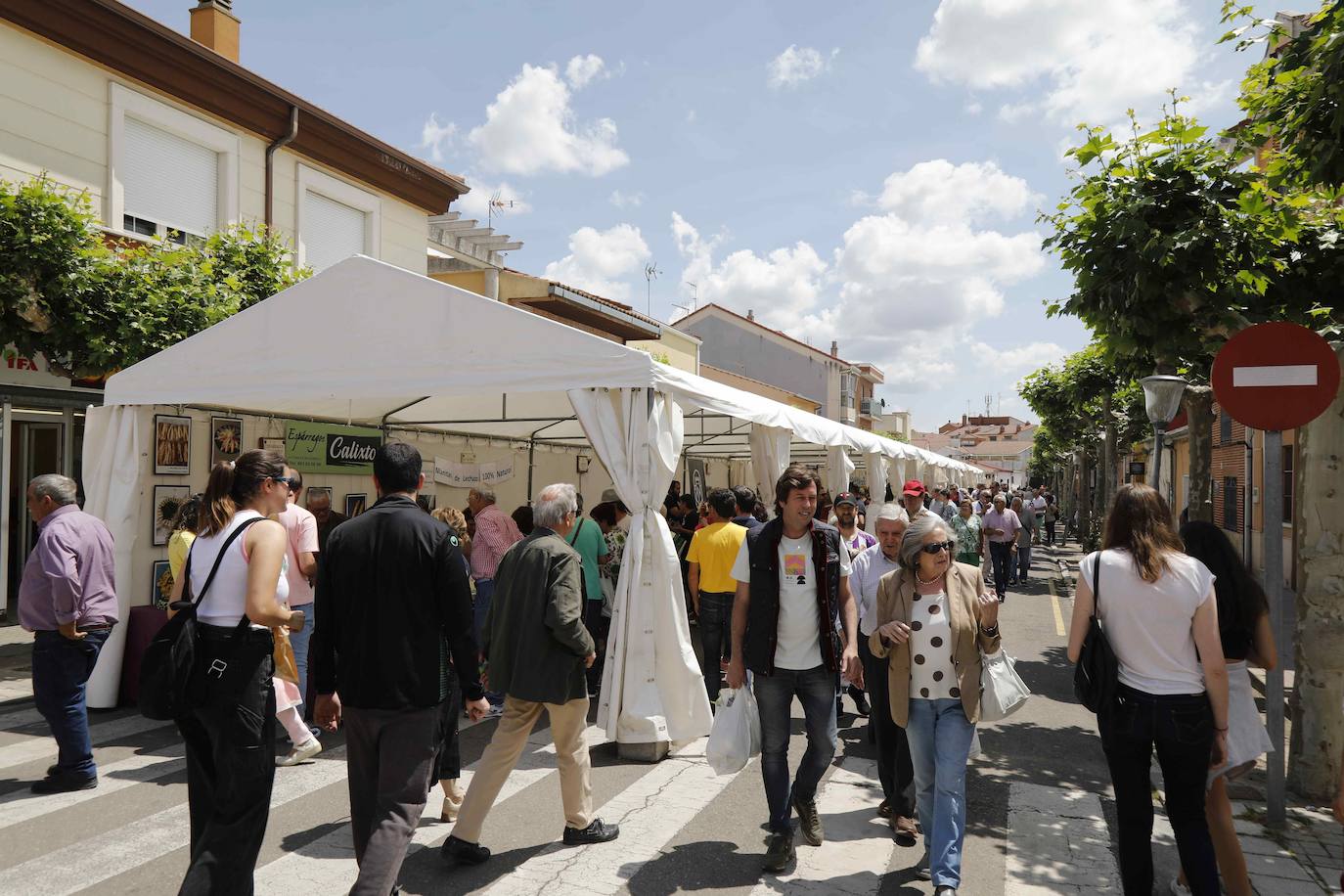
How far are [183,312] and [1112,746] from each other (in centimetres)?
→ 953

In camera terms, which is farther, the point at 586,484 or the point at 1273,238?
the point at 586,484

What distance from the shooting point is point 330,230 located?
15531 millimetres

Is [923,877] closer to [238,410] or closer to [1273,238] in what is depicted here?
[1273,238]

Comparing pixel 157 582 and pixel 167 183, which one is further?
pixel 167 183

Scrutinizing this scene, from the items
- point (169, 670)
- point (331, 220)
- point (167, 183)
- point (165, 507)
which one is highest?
point (331, 220)

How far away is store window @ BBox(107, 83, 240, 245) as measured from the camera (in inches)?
463

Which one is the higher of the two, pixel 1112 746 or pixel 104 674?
pixel 1112 746

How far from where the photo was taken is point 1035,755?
609cm

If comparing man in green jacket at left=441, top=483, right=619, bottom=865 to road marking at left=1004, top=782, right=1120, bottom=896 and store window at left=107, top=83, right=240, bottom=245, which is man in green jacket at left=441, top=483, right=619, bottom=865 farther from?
store window at left=107, top=83, right=240, bottom=245

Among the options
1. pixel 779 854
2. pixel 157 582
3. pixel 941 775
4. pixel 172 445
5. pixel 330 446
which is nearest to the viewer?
pixel 941 775

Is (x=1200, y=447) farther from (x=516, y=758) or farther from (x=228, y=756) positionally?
(x=228, y=756)

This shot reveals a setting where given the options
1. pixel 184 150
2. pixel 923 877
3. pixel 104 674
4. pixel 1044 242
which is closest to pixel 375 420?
pixel 104 674

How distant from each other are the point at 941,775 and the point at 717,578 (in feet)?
10.2

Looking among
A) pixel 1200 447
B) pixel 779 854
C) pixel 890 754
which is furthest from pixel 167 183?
pixel 1200 447
